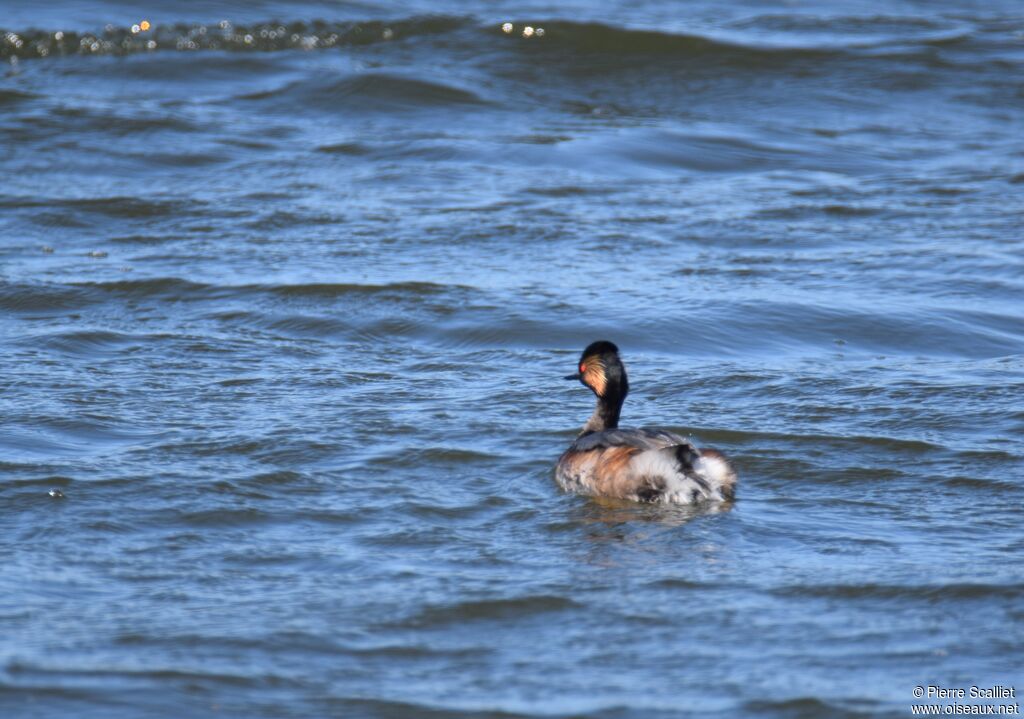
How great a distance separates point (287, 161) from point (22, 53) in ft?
16.8

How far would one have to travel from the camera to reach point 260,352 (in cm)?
904

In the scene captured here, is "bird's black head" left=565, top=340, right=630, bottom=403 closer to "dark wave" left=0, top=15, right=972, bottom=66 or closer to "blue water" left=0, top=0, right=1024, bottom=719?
"blue water" left=0, top=0, right=1024, bottom=719

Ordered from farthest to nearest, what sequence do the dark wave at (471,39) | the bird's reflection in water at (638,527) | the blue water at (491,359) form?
the dark wave at (471,39) → the bird's reflection in water at (638,527) → the blue water at (491,359)

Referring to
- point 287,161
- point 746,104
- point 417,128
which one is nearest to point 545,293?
point 287,161

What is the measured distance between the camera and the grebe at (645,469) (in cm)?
657

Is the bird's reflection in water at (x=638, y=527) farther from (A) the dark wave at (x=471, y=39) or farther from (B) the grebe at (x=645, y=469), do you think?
(A) the dark wave at (x=471, y=39)

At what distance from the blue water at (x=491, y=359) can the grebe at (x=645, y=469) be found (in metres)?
0.13

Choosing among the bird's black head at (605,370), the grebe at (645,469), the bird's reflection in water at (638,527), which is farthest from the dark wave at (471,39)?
the bird's reflection in water at (638,527)

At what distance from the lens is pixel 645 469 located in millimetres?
6664

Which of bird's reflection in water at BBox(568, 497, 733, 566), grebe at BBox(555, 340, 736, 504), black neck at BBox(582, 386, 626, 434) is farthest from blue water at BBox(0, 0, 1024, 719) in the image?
black neck at BBox(582, 386, 626, 434)

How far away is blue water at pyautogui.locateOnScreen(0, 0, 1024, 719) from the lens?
5.17 metres

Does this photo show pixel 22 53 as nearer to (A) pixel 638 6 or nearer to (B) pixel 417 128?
(B) pixel 417 128

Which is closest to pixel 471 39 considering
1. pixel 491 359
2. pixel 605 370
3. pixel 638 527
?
pixel 491 359

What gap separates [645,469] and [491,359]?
2524mm
